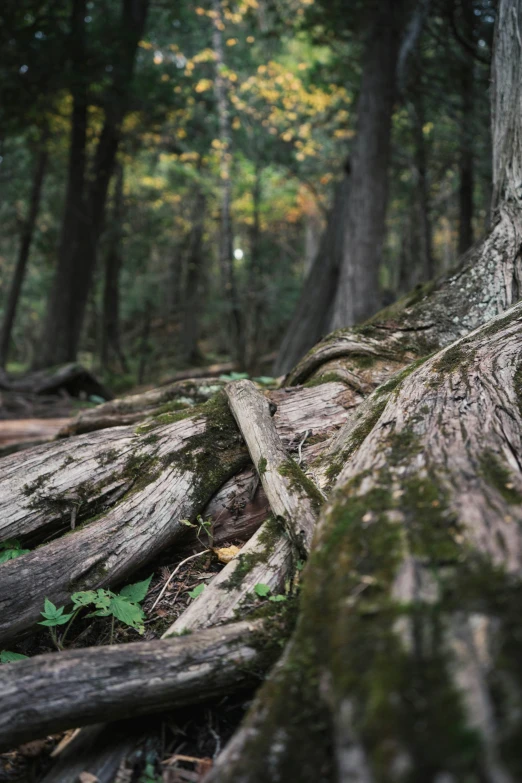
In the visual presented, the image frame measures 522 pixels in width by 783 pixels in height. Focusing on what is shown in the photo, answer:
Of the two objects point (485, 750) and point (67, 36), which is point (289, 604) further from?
point (67, 36)

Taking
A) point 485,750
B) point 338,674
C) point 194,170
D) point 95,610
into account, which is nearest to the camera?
point 485,750

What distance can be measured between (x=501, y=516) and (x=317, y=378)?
2144mm

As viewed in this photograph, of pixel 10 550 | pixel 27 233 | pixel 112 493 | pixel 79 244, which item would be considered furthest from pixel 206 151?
pixel 10 550

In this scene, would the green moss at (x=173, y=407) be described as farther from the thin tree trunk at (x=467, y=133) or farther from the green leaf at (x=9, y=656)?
the thin tree trunk at (x=467, y=133)

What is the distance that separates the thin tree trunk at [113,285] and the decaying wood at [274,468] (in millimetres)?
15541

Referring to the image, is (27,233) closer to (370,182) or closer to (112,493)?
(370,182)

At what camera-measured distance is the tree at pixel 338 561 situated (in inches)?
43.9

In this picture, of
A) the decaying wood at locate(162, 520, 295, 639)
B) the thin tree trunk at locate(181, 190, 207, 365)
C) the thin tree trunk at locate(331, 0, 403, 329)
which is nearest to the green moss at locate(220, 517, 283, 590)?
the decaying wood at locate(162, 520, 295, 639)

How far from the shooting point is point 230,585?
6.80 feet

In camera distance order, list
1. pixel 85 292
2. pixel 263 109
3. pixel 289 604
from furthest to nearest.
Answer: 1. pixel 263 109
2. pixel 85 292
3. pixel 289 604

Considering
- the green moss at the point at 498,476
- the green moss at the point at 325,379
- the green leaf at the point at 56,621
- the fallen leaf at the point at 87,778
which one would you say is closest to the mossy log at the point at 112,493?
the green leaf at the point at 56,621

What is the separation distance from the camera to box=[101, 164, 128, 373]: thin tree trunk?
1780cm

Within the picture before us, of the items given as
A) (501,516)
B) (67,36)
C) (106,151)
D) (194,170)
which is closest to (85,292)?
(106,151)

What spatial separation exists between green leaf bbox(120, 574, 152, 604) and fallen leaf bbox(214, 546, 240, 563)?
1.14 ft
